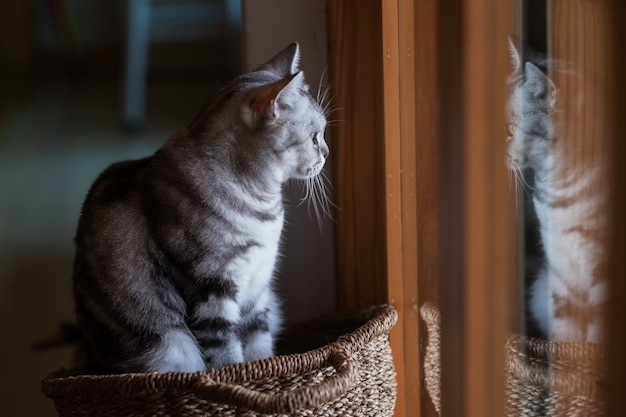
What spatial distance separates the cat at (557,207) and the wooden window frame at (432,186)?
0.10 feet

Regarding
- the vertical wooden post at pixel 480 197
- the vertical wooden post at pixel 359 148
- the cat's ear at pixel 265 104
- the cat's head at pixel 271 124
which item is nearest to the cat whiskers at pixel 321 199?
the vertical wooden post at pixel 359 148

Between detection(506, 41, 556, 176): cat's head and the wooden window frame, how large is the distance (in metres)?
0.03

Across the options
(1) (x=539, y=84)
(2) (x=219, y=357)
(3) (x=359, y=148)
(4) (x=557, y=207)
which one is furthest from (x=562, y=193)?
(3) (x=359, y=148)

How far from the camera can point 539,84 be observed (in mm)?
695

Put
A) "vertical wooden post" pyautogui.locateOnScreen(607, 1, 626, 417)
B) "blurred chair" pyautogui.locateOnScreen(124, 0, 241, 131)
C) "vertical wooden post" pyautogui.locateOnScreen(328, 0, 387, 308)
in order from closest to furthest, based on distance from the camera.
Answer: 1. "vertical wooden post" pyautogui.locateOnScreen(607, 1, 626, 417)
2. "vertical wooden post" pyautogui.locateOnScreen(328, 0, 387, 308)
3. "blurred chair" pyautogui.locateOnScreen(124, 0, 241, 131)

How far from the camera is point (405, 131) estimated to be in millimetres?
1393

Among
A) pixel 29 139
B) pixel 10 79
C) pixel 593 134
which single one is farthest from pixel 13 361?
pixel 593 134

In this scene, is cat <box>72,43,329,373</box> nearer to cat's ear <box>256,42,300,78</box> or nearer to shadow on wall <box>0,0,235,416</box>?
cat's ear <box>256,42,300,78</box>

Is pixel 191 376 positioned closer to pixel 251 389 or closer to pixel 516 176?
pixel 251 389

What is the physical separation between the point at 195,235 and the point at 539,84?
684mm

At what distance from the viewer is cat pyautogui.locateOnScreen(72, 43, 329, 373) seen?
3.84ft

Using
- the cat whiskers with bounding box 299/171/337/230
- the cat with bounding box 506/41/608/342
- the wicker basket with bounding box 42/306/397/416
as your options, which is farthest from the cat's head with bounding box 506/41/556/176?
the cat whiskers with bounding box 299/171/337/230

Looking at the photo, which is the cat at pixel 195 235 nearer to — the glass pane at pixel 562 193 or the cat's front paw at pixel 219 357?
the cat's front paw at pixel 219 357

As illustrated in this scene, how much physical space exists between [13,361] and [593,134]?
5.93 ft
